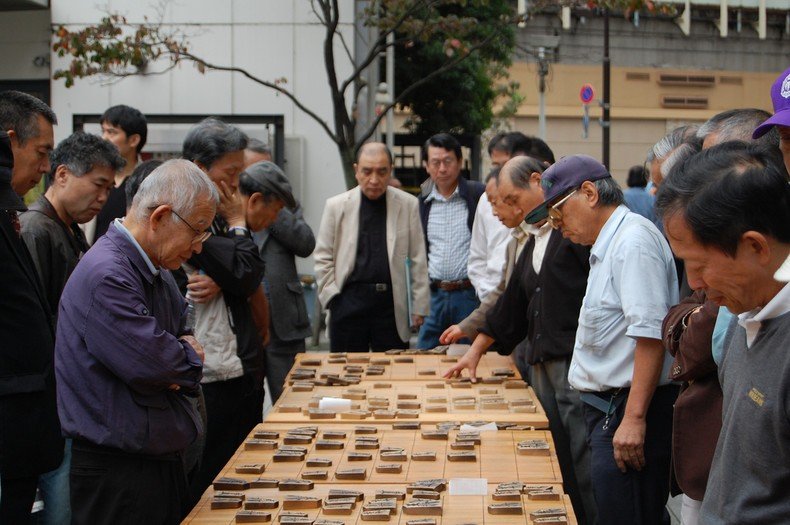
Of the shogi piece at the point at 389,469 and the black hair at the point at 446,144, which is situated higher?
the black hair at the point at 446,144

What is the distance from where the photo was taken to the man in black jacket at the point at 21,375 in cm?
368

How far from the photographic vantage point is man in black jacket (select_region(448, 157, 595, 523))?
4801 mm

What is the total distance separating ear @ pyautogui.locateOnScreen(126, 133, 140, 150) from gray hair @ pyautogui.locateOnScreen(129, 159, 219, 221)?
2.48m

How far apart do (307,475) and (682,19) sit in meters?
30.0

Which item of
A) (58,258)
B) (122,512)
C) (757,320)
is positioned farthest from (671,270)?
(58,258)

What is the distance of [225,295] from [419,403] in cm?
99

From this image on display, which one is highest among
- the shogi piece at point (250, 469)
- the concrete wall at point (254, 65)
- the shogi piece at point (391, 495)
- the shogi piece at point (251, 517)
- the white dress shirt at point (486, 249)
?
the concrete wall at point (254, 65)

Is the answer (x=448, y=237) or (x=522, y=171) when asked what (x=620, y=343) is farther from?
(x=448, y=237)

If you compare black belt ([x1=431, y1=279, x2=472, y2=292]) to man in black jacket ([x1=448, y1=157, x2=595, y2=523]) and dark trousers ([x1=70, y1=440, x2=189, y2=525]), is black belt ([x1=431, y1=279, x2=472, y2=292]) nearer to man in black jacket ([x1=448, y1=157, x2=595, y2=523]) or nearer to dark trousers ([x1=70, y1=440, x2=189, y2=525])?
man in black jacket ([x1=448, y1=157, x2=595, y2=523])

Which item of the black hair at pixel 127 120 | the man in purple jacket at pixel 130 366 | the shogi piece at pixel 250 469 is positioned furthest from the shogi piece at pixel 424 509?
the black hair at pixel 127 120

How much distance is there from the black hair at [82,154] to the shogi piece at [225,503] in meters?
1.85

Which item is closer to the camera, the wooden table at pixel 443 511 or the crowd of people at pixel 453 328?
the crowd of people at pixel 453 328

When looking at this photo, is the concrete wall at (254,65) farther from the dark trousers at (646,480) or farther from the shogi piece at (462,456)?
the shogi piece at (462,456)

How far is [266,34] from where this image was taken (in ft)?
40.4
